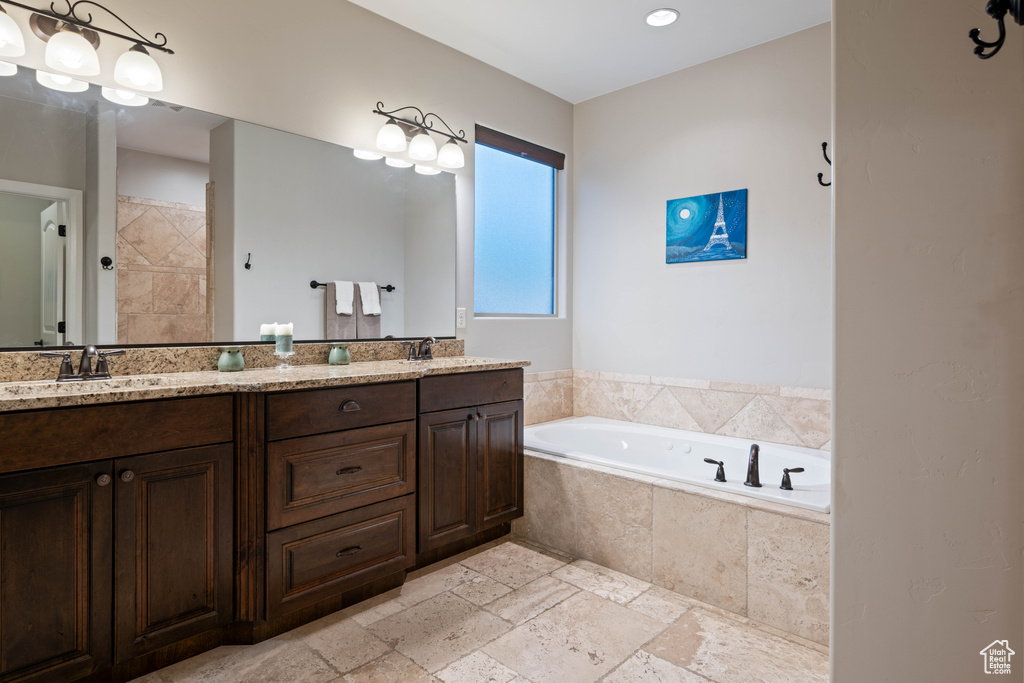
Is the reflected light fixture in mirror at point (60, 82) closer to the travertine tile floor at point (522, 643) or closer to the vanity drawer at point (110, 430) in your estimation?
the vanity drawer at point (110, 430)

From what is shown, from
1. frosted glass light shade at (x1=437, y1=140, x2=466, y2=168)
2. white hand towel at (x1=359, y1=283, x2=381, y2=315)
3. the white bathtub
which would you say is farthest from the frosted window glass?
the white bathtub

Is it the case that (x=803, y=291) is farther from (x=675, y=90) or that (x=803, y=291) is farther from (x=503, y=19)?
(x=503, y=19)

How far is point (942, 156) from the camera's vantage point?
102 centimetres

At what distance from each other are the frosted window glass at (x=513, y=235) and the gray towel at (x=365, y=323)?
2.37 feet

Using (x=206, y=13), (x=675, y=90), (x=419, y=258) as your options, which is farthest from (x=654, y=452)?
(x=206, y=13)

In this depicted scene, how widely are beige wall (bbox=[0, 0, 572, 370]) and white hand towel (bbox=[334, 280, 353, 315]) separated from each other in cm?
68

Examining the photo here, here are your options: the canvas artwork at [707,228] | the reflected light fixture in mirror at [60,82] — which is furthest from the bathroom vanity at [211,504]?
the canvas artwork at [707,228]

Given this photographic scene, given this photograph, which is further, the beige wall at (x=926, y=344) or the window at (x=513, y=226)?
the window at (x=513, y=226)

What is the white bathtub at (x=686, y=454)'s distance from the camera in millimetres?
2264

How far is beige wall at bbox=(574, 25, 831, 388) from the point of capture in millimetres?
2879

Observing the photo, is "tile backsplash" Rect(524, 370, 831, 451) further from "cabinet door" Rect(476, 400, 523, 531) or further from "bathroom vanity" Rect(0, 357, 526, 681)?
"bathroom vanity" Rect(0, 357, 526, 681)

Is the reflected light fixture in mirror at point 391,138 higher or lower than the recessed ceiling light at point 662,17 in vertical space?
lower

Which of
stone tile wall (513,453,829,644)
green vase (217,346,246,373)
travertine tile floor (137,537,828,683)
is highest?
green vase (217,346,246,373)

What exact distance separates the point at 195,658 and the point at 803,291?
3037 mm
